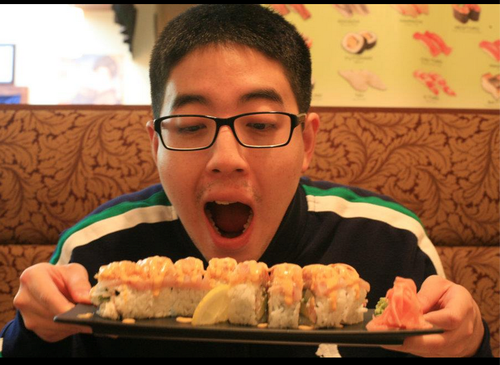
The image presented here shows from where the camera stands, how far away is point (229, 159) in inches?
44.8

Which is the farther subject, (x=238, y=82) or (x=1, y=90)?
(x=1, y=90)

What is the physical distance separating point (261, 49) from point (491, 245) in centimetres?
130

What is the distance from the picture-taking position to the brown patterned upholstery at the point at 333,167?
196 cm

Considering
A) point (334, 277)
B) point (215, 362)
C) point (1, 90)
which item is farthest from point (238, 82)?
point (1, 90)

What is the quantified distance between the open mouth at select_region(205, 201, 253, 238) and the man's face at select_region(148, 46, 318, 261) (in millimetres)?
15

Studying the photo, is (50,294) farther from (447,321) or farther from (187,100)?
(447,321)

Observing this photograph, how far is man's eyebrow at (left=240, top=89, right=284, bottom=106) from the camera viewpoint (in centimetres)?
121

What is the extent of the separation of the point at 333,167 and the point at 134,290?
125cm

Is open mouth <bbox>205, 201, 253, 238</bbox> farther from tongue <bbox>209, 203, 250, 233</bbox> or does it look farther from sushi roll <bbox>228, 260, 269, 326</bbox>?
sushi roll <bbox>228, 260, 269, 326</bbox>

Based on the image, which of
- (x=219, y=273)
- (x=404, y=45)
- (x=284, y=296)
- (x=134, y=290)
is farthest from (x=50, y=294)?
(x=404, y=45)

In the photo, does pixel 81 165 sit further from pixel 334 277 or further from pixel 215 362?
pixel 334 277

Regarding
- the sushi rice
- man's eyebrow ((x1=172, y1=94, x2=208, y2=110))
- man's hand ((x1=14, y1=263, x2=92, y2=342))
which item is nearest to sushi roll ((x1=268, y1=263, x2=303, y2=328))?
the sushi rice

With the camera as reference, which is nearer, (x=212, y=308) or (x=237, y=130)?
Answer: (x=212, y=308)

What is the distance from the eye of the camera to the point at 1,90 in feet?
16.4
